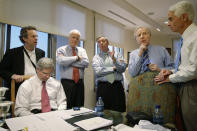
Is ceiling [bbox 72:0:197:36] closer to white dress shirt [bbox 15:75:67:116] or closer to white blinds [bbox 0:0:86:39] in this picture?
white blinds [bbox 0:0:86:39]

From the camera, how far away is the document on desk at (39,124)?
858 millimetres

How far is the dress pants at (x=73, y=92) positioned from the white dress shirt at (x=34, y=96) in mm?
802

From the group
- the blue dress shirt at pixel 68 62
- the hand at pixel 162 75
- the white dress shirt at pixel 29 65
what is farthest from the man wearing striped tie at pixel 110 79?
the hand at pixel 162 75

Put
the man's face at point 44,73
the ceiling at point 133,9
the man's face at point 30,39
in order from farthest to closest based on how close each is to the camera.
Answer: the ceiling at point 133,9, the man's face at point 30,39, the man's face at point 44,73

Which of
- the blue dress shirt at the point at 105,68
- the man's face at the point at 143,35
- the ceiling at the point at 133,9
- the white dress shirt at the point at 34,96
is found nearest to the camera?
the white dress shirt at the point at 34,96

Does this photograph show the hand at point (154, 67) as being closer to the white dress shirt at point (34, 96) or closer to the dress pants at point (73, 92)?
the white dress shirt at point (34, 96)

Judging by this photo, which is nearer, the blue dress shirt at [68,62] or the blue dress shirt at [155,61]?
the blue dress shirt at [155,61]

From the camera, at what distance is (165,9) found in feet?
13.4

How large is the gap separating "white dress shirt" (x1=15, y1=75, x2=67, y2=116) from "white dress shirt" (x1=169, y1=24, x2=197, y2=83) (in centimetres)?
111

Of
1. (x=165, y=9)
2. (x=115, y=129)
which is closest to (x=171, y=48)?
(x=165, y=9)

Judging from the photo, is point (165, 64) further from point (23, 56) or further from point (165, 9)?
point (165, 9)

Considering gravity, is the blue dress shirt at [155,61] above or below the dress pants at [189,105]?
above

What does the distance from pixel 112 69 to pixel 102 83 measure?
0.31 meters

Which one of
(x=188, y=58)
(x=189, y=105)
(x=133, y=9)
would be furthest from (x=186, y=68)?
(x=133, y=9)
